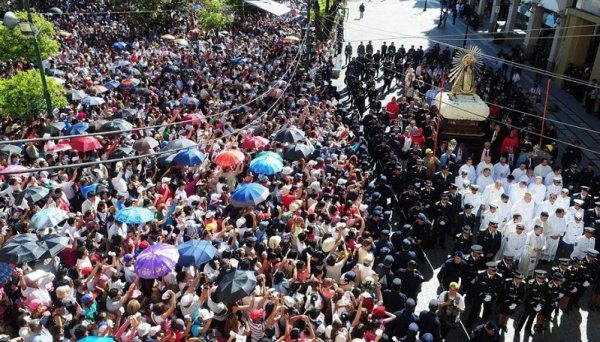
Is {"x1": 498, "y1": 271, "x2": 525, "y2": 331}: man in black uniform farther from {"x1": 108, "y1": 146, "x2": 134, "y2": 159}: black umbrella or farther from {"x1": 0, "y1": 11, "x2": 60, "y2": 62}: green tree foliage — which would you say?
{"x1": 0, "y1": 11, "x2": 60, "y2": 62}: green tree foliage

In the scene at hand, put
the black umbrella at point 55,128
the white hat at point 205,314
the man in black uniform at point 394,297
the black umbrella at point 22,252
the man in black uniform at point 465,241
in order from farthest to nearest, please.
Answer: the black umbrella at point 55,128
the man in black uniform at point 465,241
the black umbrella at point 22,252
the man in black uniform at point 394,297
the white hat at point 205,314

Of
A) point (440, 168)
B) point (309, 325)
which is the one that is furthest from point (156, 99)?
point (309, 325)

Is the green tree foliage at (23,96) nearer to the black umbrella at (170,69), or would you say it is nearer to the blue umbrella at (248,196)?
the black umbrella at (170,69)

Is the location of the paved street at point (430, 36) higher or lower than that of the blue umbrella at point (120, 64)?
lower

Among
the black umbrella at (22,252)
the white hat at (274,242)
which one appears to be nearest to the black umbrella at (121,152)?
the black umbrella at (22,252)

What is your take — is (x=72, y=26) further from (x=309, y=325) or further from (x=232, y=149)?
(x=309, y=325)

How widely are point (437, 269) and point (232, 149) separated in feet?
15.8

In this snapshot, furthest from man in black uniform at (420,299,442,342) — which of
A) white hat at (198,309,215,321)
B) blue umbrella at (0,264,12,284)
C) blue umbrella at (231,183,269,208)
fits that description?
blue umbrella at (0,264,12,284)

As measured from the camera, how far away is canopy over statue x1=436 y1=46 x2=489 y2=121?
15.0 meters

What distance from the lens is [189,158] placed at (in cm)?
1120

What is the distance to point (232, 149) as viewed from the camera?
38.7 feet

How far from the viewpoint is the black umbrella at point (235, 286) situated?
704 cm

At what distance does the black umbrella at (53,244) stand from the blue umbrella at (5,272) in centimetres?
48

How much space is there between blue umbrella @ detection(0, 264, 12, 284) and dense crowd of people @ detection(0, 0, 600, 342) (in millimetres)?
20
